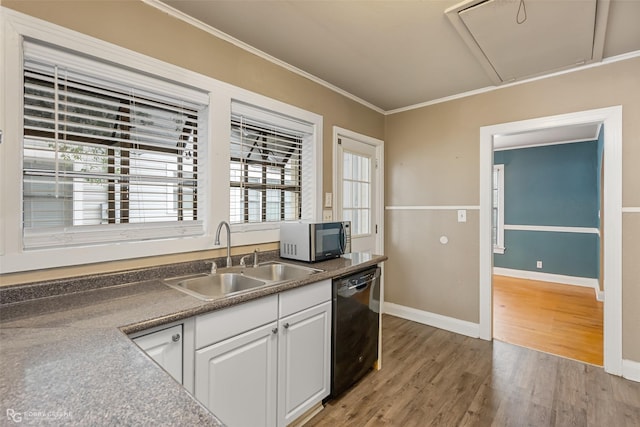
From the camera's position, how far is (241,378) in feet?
5.00

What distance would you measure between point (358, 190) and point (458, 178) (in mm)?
1071

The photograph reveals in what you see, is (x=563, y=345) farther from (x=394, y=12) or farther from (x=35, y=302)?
(x=35, y=302)

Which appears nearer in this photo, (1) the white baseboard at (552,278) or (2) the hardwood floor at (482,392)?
(2) the hardwood floor at (482,392)

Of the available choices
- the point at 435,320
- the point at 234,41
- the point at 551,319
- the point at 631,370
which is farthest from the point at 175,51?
the point at 551,319

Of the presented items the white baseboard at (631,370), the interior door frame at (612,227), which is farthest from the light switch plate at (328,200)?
the white baseboard at (631,370)

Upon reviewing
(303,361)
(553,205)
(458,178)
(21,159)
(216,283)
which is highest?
(458,178)

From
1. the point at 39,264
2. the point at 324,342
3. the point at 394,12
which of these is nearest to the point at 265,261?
the point at 324,342

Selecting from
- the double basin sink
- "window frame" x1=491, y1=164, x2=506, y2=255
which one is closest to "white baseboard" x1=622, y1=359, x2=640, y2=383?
the double basin sink

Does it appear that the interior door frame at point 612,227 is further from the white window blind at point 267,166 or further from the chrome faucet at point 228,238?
the chrome faucet at point 228,238

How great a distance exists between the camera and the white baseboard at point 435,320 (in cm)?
316

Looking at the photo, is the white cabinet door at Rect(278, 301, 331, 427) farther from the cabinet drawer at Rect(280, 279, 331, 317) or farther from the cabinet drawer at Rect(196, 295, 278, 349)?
the cabinet drawer at Rect(196, 295, 278, 349)

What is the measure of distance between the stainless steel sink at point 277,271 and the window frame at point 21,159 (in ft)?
0.73

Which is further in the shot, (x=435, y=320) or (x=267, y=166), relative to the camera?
(x=435, y=320)

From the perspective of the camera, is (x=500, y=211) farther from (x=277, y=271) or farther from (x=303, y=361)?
(x=303, y=361)
